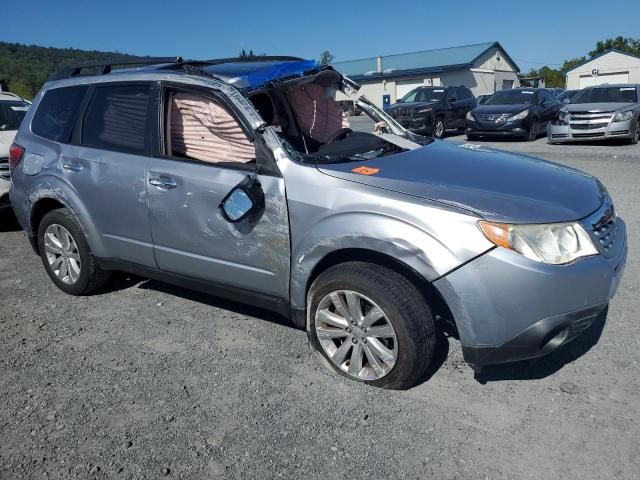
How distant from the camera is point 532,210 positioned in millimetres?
2850

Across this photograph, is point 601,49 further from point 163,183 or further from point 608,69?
point 163,183

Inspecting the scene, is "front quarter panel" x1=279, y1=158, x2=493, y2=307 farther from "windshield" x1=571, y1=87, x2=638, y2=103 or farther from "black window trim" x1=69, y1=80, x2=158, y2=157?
"windshield" x1=571, y1=87, x2=638, y2=103

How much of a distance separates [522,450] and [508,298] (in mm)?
711

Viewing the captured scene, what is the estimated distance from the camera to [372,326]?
10.2ft

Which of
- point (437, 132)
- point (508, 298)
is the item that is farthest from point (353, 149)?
point (437, 132)

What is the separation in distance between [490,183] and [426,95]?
16.0 metres

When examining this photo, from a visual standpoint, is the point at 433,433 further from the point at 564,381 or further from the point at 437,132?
the point at 437,132

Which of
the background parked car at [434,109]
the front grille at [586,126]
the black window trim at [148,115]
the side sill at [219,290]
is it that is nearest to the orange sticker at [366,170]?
the side sill at [219,290]

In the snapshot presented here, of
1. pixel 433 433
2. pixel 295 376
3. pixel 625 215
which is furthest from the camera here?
pixel 625 215

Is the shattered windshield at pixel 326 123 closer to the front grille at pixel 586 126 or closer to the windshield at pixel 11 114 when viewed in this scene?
the windshield at pixel 11 114

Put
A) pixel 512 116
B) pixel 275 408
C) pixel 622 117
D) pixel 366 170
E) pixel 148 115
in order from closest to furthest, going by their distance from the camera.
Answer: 1. pixel 275 408
2. pixel 366 170
3. pixel 148 115
4. pixel 622 117
5. pixel 512 116

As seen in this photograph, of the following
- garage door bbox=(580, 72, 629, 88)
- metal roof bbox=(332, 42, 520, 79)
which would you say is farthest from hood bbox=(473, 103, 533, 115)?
garage door bbox=(580, 72, 629, 88)

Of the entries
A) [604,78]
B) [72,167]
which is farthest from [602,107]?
[604,78]

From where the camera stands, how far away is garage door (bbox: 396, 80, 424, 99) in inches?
1772
